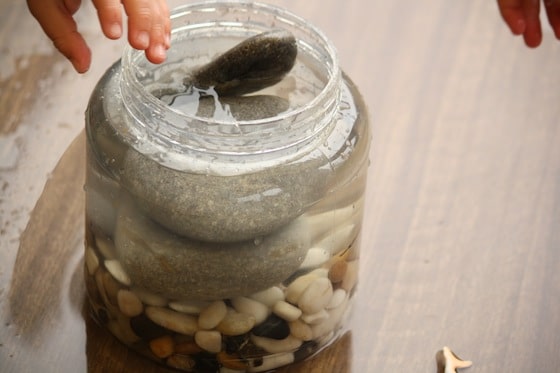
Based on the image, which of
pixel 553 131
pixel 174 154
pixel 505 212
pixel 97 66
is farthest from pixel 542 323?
pixel 97 66

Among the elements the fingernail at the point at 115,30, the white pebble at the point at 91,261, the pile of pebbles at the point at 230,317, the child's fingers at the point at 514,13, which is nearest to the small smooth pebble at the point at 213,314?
the pile of pebbles at the point at 230,317

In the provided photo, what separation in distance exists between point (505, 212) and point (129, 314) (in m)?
0.36

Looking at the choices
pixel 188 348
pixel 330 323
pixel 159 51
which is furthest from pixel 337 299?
pixel 159 51

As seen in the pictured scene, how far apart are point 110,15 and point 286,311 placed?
250 millimetres

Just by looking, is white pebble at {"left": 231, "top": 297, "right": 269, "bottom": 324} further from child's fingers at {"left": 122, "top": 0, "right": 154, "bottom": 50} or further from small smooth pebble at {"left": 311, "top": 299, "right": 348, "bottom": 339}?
child's fingers at {"left": 122, "top": 0, "right": 154, "bottom": 50}

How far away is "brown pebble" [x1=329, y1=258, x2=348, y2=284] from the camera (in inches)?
32.1

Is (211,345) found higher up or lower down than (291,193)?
lower down

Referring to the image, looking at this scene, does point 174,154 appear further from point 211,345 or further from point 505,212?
point 505,212

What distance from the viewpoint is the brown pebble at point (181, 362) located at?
0.81m

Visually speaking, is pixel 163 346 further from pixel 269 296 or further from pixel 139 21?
pixel 139 21

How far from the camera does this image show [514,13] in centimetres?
86

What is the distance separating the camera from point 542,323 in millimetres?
883

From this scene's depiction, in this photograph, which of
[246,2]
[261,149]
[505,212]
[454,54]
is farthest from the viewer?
[454,54]

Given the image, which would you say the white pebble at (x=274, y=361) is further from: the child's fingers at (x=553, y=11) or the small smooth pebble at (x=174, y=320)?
the child's fingers at (x=553, y=11)
